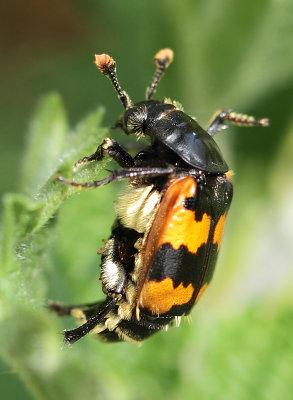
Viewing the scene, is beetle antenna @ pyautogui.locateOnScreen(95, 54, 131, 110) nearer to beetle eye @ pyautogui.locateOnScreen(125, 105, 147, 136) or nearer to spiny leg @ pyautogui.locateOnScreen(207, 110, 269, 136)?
beetle eye @ pyautogui.locateOnScreen(125, 105, 147, 136)

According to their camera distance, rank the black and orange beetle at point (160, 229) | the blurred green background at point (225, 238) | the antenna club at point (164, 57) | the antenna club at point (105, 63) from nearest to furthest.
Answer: the black and orange beetle at point (160, 229)
the antenna club at point (105, 63)
the antenna club at point (164, 57)
the blurred green background at point (225, 238)

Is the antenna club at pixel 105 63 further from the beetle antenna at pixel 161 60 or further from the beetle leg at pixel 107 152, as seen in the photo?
the beetle leg at pixel 107 152

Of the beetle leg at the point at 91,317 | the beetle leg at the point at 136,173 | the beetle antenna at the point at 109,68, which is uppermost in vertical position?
the beetle antenna at the point at 109,68

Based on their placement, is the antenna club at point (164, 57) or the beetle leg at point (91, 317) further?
the antenna club at point (164, 57)

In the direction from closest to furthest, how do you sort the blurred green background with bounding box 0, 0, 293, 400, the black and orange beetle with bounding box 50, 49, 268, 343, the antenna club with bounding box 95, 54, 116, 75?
the black and orange beetle with bounding box 50, 49, 268, 343
the antenna club with bounding box 95, 54, 116, 75
the blurred green background with bounding box 0, 0, 293, 400

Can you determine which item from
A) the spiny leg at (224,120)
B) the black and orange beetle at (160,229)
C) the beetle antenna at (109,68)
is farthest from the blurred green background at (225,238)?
the spiny leg at (224,120)

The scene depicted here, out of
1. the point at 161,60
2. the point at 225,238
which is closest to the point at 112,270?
the point at 161,60

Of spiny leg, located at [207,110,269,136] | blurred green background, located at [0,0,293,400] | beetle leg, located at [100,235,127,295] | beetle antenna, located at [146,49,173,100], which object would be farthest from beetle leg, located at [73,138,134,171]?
spiny leg, located at [207,110,269,136]
